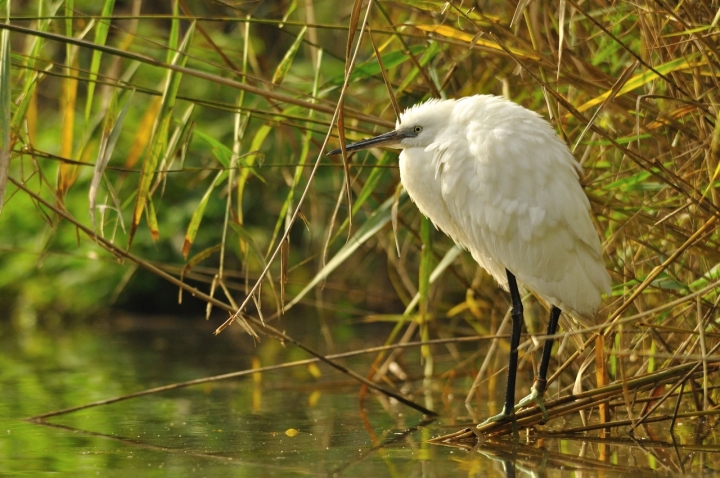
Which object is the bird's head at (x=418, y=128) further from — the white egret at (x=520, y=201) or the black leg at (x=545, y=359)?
the black leg at (x=545, y=359)

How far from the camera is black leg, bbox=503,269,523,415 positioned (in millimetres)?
2727

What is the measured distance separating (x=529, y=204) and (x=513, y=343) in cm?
41

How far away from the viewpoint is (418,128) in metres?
2.94

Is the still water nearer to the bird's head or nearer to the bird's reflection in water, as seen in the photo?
the bird's reflection in water

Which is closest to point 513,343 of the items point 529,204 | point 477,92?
point 529,204

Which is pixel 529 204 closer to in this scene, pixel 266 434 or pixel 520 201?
pixel 520 201

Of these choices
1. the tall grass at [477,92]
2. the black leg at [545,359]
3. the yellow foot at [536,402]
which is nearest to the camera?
the tall grass at [477,92]

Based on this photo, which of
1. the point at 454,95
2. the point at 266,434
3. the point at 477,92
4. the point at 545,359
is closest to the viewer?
the point at 545,359

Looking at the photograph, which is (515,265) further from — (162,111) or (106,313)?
(106,313)

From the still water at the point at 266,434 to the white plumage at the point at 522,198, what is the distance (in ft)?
1.48

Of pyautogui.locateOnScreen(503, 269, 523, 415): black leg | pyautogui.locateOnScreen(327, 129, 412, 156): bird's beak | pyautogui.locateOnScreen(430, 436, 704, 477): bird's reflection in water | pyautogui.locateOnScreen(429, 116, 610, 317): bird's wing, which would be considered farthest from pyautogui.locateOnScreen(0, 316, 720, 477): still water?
pyautogui.locateOnScreen(327, 129, 412, 156): bird's beak

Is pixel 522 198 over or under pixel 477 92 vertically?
under

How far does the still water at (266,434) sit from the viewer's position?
7.77ft

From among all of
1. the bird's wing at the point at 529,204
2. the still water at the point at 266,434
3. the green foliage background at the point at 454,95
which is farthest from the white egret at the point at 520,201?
the still water at the point at 266,434
